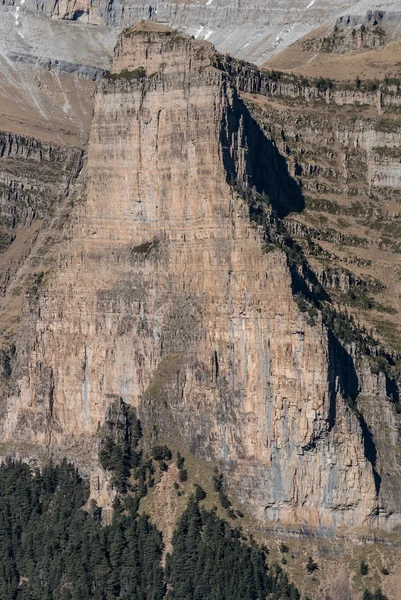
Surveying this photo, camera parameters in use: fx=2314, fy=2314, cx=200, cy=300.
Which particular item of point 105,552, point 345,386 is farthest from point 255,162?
point 105,552

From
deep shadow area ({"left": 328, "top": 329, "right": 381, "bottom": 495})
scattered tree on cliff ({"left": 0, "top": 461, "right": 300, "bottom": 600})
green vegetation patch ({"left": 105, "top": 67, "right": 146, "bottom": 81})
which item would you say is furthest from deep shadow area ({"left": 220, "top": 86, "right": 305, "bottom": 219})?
scattered tree on cliff ({"left": 0, "top": 461, "right": 300, "bottom": 600})

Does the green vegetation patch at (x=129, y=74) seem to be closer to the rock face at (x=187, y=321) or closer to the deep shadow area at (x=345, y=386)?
the rock face at (x=187, y=321)

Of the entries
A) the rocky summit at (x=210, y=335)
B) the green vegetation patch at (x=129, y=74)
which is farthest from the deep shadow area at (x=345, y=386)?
the green vegetation patch at (x=129, y=74)

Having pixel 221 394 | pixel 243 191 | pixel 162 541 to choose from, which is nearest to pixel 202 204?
pixel 243 191

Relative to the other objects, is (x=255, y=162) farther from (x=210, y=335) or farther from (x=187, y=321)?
(x=210, y=335)

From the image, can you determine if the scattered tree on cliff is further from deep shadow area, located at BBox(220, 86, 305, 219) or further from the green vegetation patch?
the green vegetation patch

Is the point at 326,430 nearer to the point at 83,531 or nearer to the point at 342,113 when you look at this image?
the point at 83,531
